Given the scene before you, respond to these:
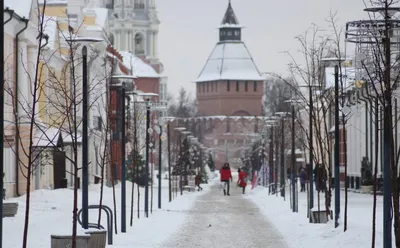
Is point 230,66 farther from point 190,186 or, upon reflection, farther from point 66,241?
point 66,241

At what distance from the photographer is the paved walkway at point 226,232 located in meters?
24.6

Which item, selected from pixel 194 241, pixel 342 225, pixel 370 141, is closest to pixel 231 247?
→ pixel 194 241

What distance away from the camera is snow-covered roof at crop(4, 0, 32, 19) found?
4189 centimetres

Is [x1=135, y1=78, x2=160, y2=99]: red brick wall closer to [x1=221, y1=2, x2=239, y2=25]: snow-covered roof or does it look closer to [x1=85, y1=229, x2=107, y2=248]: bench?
[x1=221, y1=2, x2=239, y2=25]: snow-covered roof

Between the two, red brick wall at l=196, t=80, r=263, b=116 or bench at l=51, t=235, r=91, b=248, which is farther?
red brick wall at l=196, t=80, r=263, b=116

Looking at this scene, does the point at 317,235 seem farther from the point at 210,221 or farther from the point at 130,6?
the point at 130,6

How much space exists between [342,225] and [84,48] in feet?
25.5

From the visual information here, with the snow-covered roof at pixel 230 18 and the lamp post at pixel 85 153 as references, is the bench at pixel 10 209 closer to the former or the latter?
the lamp post at pixel 85 153

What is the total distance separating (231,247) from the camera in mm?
23766

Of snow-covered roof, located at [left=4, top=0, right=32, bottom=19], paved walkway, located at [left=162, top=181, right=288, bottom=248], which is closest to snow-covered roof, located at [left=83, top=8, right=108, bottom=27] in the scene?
snow-covered roof, located at [left=4, top=0, right=32, bottom=19]

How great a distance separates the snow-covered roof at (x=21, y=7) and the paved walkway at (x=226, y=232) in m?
9.77

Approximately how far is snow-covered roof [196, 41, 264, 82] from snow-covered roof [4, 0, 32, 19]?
488 ft

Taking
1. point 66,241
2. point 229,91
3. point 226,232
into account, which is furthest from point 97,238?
point 229,91

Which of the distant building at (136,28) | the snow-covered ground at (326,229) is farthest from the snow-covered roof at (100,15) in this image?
the distant building at (136,28)
